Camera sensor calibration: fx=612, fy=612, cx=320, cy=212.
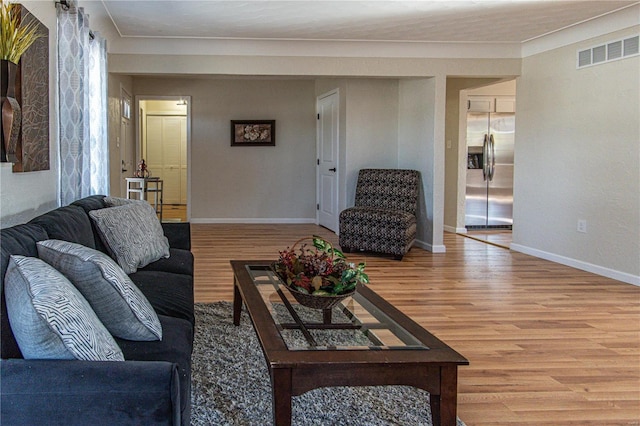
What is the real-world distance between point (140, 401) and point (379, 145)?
6.75 meters

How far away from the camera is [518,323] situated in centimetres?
390

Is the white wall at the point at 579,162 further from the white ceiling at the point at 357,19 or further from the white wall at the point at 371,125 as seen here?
the white wall at the point at 371,125

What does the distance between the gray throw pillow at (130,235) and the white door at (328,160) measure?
16.2 feet

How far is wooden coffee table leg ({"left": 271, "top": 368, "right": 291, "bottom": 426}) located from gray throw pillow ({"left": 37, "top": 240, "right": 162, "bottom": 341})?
45 centimetres

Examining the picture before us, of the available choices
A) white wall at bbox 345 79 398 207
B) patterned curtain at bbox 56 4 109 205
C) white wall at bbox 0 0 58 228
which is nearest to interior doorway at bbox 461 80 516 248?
white wall at bbox 345 79 398 207

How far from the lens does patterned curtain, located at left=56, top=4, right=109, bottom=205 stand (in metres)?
3.95

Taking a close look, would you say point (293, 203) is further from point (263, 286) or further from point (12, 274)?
point (12, 274)

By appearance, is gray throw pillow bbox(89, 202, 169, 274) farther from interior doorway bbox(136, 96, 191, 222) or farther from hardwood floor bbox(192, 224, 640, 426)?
interior doorway bbox(136, 96, 191, 222)

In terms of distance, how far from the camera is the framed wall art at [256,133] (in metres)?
9.84

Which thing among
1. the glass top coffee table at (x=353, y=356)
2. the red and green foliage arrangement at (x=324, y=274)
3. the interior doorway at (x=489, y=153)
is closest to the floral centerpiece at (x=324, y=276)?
the red and green foliage arrangement at (x=324, y=274)

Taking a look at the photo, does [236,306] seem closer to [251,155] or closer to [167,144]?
[251,155]

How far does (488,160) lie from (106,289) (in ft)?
25.5

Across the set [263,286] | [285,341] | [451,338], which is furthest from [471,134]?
[285,341]

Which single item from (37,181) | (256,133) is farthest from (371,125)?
(37,181)
